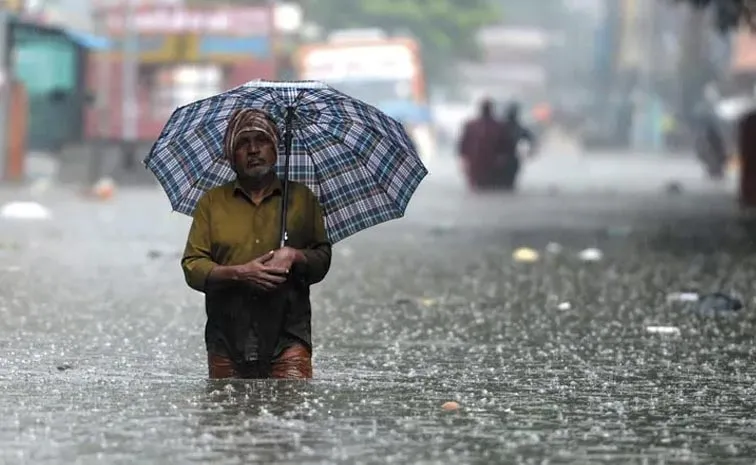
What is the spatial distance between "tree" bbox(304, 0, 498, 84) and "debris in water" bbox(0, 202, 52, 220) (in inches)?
2479

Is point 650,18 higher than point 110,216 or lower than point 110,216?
higher

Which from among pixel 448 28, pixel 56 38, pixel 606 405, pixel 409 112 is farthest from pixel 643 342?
pixel 448 28

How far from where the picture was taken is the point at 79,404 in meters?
8.52

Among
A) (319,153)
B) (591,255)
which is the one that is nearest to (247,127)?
(319,153)

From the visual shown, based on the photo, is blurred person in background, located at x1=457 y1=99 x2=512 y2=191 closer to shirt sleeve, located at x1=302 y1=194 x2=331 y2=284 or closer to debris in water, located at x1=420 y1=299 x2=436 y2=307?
debris in water, located at x1=420 y1=299 x2=436 y2=307

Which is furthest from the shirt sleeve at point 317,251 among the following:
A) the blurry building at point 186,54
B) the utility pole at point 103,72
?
the blurry building at point 186,54

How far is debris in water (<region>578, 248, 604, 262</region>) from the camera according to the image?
18505 mm

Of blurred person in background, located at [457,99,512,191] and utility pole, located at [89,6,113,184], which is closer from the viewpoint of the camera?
blurred person in background, located at [457,99,512,191]

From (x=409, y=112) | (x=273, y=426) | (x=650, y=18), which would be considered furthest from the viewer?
(x=650, y=18)

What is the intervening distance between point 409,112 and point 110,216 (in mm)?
31759

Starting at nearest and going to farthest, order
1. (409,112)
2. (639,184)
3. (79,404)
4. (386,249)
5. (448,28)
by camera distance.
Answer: (79,404), (386,249), (639,184), (409,112), (448,28)

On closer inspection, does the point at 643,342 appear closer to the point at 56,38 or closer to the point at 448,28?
the point at 56,38

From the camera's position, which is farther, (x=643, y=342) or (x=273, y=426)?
(x=643, y=342)

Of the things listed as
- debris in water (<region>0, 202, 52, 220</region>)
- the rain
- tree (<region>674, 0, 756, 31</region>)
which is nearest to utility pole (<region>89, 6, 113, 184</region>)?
debris in water (<region>0, 202, 52, 220</region>)
